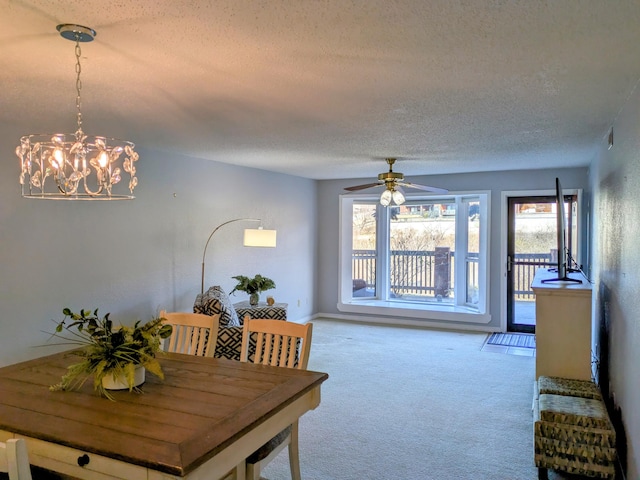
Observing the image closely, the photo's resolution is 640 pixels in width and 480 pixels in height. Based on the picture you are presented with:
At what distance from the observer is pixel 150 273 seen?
4914 millimetres

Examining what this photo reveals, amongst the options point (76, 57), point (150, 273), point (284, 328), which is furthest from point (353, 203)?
point (76, 57)

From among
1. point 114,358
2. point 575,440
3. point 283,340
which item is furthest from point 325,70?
point 575,440

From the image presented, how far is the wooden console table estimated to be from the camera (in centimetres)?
352

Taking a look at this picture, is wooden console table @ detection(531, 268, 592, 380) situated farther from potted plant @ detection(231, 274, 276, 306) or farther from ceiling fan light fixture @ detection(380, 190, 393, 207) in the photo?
potted plant @ detection(231, 274, 276, 306)

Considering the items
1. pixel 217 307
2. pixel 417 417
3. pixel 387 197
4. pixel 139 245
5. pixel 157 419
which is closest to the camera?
pixel 157 419

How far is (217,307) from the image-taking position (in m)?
4.43

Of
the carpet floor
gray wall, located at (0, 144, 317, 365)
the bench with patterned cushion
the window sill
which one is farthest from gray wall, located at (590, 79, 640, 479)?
gray wall, located at (0, 144, 317, 365)

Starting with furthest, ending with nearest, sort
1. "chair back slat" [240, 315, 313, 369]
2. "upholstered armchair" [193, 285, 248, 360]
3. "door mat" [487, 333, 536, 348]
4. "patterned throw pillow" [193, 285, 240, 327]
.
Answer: "door mat" [487, 333, 536, 348] → "patterned throw pillow" [193, 285, 240, 327] → "upholstered armchair" [193, 285, 248, 360] → "chair back slat" [240, 315, 313, 369]

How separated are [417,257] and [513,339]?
203 cm

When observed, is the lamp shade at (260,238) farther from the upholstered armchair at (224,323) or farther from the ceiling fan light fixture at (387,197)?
the ceiling fan light fixture at (387,197)

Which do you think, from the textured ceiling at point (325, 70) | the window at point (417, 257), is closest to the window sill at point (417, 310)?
the window at point (417, 257)

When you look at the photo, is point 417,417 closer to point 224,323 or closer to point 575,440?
point 575,440

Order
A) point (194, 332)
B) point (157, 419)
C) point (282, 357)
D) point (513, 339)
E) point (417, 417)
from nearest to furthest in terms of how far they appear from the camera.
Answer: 1. point (157, 419)
2. point (282, 357)
3. point (194, 332)
4. point (417, 417)
5. point (513, 339)

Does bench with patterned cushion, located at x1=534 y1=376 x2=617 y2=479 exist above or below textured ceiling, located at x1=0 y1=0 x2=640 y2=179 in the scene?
below
